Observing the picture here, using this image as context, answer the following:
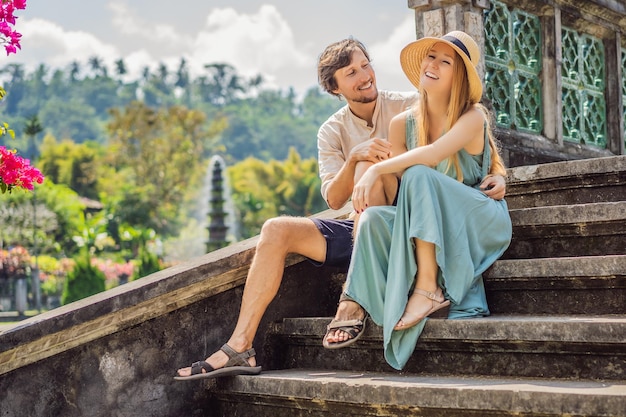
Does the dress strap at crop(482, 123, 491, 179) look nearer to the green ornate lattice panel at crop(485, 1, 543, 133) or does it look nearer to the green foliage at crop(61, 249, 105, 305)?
the green ornate lattice panel at crop(485, 1, 543, 133)

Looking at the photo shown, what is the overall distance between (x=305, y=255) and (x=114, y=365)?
3.04ft

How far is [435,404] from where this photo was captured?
299cm

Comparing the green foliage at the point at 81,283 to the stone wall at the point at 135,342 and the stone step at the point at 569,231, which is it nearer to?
the stone wall at the point at 135,342

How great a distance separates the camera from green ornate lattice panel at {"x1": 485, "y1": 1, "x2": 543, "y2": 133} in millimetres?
6094

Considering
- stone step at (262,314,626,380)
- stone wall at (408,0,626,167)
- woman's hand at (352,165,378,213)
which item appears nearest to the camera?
stone step at (262,314,626,380)

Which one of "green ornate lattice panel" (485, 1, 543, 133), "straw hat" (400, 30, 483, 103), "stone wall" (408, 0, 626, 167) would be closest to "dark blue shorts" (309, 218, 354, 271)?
"straw hat" (400, 30, 483, 103)

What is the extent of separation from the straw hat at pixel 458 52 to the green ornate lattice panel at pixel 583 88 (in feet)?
9.49

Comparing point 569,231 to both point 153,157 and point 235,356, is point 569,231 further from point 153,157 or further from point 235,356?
point 153,157

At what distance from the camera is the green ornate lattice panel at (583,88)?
22.3 ft

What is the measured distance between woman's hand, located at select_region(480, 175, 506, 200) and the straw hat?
0.34 m

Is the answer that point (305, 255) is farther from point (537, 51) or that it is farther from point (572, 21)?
point (572, 21)

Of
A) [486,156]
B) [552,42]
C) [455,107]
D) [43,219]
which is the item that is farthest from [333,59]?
[43,219]

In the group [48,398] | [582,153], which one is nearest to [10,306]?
[582,153]

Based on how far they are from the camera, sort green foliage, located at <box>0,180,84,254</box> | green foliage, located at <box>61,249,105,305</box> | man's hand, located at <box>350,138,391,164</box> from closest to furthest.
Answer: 1. man's hand, located at <box>350,138,391,164</box>
2. green foliage, located at <box>61,249,105,305</box>
3. green foliage, located at <box>0,180,84,254</box>
